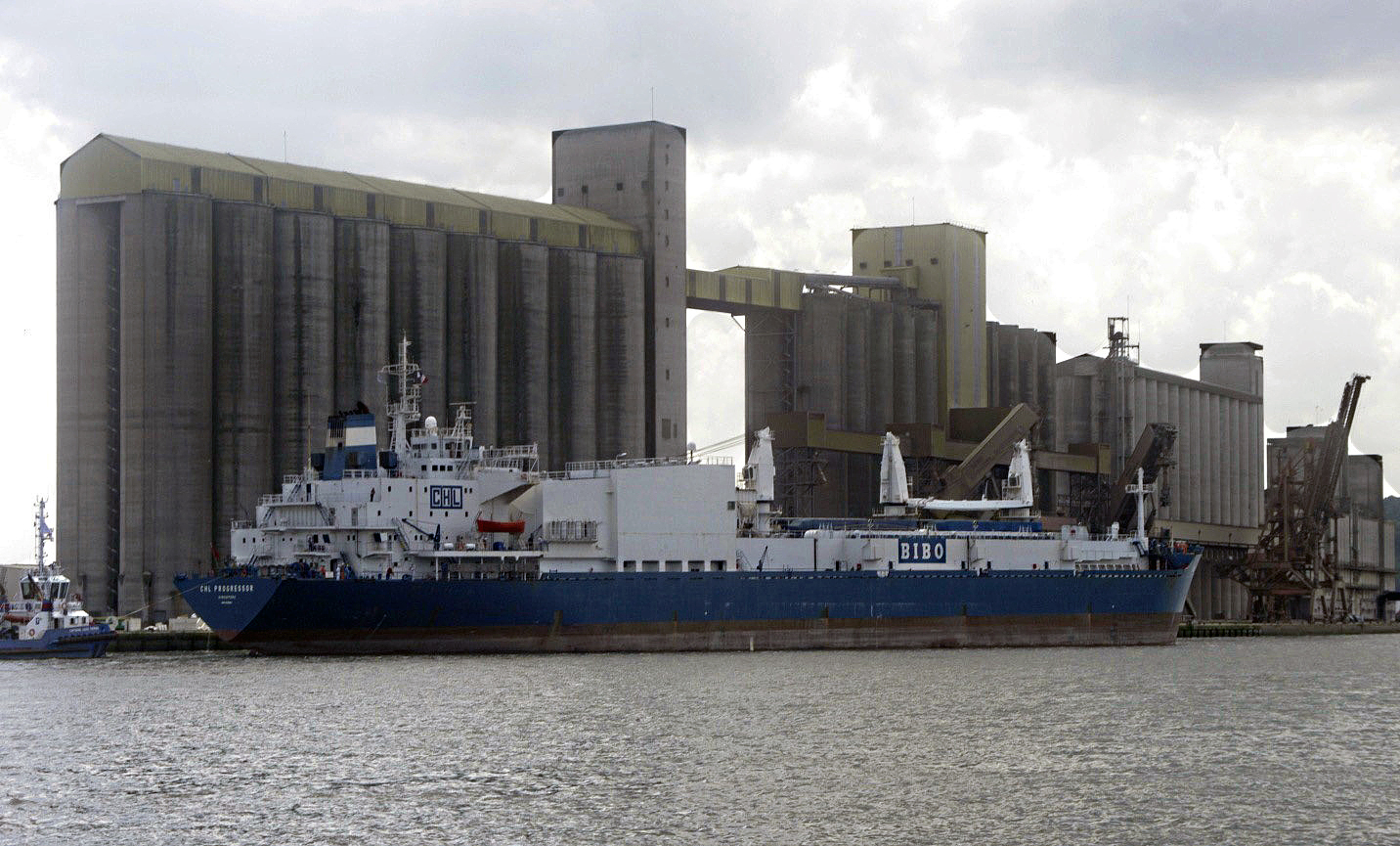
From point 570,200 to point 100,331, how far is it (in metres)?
26.4

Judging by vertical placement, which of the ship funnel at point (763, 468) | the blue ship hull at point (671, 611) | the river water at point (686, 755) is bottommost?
the river water at point (686, 755)

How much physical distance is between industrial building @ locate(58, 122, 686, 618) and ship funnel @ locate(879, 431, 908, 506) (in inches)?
713

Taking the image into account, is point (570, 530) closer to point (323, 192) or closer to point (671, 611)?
point (671, 611)

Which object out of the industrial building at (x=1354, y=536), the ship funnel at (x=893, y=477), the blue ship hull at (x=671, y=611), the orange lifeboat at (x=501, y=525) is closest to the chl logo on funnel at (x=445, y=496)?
the orange lifeboat at (x=501, y=525)

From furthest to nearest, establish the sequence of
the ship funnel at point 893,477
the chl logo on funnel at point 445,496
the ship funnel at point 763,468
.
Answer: the ship funnel at point 893,477
the ship funnel at point 763,468
the chl logo on funnel at point 445,496

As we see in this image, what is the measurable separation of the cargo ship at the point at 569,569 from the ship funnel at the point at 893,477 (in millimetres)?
4725

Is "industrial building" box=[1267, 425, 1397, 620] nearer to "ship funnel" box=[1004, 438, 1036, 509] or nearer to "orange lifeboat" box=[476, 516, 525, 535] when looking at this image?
"ship funnel" box=[1004, 438, 1036, 509]

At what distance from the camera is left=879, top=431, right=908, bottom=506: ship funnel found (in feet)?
228

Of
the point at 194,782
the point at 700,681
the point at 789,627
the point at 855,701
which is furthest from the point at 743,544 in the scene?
the point at 194,782

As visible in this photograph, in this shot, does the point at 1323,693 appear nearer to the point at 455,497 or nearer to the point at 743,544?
the point at 743,544

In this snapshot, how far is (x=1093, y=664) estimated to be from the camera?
55062mm

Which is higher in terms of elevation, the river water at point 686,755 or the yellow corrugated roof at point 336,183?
the yellow corrugated roof at point 336,183

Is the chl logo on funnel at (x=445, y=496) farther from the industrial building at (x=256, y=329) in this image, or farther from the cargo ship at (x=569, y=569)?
the industrial building at (x=256, y=329)

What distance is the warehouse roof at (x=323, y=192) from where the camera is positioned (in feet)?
230
